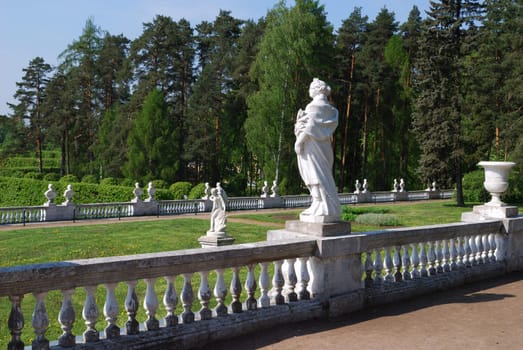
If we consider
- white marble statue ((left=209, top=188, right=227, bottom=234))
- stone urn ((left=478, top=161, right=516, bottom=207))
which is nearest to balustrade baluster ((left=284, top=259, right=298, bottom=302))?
stone urn ((left=478, top=161, right=516, bottom=207))

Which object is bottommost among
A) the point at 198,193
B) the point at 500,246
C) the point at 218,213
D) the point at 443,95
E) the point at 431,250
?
the point at 500,246

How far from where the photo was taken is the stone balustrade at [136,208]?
2336cm

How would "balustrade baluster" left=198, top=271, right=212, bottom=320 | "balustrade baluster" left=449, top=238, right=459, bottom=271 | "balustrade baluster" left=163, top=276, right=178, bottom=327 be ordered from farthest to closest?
"balustrade baluster" left=449, top=238, right=459, bottom=271
"balustrade baluster" left=198, top=271, right=212, bottom=320
"balustrade baluster" left=163, top=276, right=178, bottom=327

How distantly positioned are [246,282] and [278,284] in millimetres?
468

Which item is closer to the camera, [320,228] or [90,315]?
[90,315]

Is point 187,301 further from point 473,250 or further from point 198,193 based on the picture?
point 198,193

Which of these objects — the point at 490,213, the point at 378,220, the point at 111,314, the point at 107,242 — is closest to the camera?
the point at 111,314

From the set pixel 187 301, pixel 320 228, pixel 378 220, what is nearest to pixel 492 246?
pixel 320 228

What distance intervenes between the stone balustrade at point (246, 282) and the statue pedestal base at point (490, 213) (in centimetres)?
18

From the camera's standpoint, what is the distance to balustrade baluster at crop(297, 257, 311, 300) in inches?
245

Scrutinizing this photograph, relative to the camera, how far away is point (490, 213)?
9.56 metres

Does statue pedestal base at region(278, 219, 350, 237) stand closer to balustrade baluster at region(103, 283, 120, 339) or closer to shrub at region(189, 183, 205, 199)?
balustrade baluster at region(103, 283, 120, 339)

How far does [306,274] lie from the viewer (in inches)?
247

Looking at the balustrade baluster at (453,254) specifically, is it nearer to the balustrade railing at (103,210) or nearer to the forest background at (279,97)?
the balustrade railing at (103,210)
